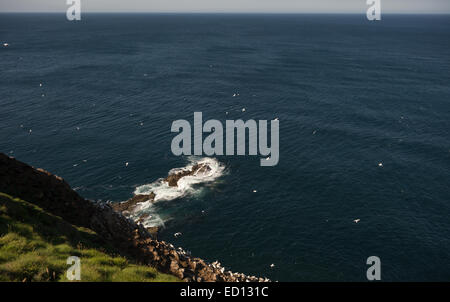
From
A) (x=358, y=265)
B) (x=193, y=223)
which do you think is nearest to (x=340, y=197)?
(x=358, y=265)

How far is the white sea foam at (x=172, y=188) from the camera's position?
57681 mm

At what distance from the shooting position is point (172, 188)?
216ft

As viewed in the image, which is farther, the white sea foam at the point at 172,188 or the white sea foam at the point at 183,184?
the white sea foam at the point at 183,184

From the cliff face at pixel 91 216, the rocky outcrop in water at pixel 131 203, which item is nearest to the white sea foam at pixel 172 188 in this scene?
the rocky outcrop in water at pixel 131 203

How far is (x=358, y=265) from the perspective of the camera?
47.8m

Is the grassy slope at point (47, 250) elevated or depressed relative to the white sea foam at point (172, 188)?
elevated

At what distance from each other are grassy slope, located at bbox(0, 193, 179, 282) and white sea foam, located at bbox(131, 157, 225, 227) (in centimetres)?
2830

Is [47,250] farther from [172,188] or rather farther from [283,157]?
[283,157]

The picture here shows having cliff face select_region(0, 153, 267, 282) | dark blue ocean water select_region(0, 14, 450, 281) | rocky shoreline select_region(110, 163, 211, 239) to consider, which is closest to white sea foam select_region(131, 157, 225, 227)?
rocky shoreline select_region(110, 163, 211, 239)

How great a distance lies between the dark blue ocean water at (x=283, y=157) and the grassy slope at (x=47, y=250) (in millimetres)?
25363

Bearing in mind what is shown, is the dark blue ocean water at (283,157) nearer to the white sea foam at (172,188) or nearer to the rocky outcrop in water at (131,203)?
the white sea foam at (172,188)
